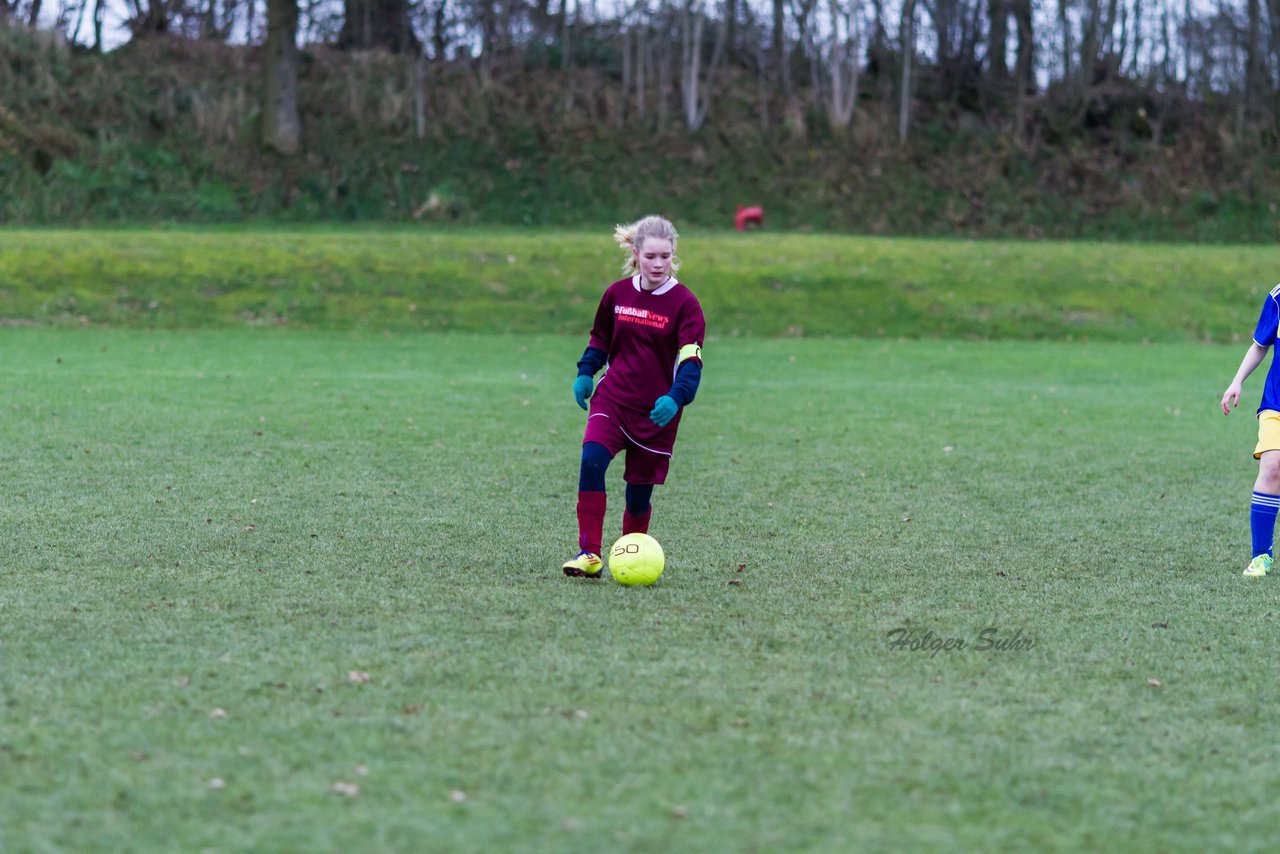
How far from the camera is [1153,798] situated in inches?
148

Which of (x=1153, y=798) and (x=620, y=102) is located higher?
(x=620, y=102)

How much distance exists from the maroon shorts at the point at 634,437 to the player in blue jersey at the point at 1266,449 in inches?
109

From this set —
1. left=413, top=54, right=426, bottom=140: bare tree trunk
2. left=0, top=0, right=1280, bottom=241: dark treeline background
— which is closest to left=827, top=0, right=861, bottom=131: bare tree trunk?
left=0, top=0, right=1280, bottom=241: dark treeline background

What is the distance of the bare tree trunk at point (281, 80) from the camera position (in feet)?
105

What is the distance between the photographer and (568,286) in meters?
23.7

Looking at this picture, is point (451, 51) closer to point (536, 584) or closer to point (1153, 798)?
point (536, 584)

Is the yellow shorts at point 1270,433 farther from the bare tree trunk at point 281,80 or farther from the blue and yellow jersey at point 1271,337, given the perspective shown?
the bare tree trunk at point 281,80

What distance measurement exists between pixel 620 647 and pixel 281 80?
100.0 ft

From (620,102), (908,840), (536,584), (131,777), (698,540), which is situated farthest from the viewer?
(620,102)

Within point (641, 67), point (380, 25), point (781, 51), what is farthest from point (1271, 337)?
point (380, 25)

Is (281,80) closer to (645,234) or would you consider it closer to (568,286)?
(568,286)

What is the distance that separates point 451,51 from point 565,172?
256 inches

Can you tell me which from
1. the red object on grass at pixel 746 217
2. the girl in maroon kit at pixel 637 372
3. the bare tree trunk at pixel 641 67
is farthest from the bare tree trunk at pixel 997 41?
the girl in maroon kit at pixel 637 372

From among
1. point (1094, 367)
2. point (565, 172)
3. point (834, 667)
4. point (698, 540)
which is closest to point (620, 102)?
point (565, 172)
